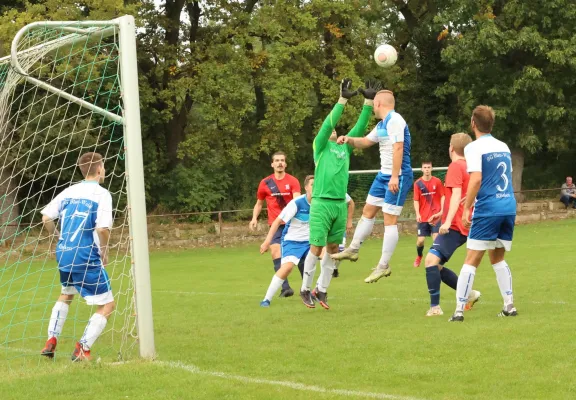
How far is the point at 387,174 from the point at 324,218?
901mm

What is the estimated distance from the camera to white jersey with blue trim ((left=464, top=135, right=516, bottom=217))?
9.23 m

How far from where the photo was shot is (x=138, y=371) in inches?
297

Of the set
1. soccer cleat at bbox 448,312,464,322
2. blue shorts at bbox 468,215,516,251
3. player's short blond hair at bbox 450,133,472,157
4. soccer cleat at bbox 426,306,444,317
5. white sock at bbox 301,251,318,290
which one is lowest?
soccer cleat at bbox 426,306,444,317

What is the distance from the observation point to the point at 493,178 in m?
9.30

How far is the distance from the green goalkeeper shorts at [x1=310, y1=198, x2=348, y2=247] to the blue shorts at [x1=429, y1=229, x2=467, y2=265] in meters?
1.23

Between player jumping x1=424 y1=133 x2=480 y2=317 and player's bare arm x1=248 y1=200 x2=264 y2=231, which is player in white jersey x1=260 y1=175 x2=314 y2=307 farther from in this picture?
player jumping x1=424 y1=133 x2=480 y2=317

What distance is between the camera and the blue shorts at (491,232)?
931cm

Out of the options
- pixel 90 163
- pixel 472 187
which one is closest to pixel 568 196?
pixel 472 187

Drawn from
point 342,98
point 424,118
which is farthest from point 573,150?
point 342,98

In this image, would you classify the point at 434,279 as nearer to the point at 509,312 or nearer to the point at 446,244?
the point at 446,244

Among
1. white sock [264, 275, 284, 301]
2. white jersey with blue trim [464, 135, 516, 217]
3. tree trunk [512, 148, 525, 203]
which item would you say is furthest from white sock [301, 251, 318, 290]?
tree trunk [512, 148, 525, 203]

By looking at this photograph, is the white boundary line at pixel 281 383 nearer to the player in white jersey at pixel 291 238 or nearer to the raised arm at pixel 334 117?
the raised arm at pixel 334 117

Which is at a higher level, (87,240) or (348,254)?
(87,240)

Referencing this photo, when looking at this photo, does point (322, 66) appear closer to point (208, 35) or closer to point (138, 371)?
point (208, 35)
